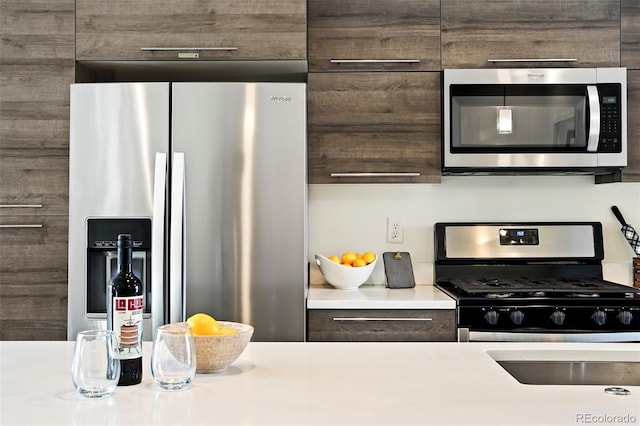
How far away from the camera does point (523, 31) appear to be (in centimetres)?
293

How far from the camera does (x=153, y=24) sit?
278 centimetres

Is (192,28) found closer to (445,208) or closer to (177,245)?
(177,245)

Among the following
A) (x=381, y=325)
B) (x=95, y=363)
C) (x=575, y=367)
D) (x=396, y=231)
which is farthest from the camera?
(x=396, y=231)

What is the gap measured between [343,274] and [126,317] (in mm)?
1799

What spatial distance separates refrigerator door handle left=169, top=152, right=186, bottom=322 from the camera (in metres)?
2.55

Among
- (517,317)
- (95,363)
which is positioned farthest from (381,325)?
(95,363)

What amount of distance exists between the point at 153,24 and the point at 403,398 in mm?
2118

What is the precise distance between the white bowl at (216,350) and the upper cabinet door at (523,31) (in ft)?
6.34

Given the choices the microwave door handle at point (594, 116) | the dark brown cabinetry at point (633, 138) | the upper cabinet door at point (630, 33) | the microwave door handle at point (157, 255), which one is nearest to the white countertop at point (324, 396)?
the microwave door handle at point (157, 255)

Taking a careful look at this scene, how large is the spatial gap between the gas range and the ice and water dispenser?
1265 mm

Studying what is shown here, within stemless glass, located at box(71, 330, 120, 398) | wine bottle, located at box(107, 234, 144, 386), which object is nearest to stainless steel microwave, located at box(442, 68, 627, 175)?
wine bottle, located at box(107, 234, 144, 386)

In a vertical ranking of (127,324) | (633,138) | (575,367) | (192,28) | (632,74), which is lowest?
(575,367)

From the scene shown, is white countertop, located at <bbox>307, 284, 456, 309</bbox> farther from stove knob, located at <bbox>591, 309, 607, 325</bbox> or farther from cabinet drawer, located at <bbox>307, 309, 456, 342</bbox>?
stove knob, located at <bbox>591, 309, 607, 325</bbox>

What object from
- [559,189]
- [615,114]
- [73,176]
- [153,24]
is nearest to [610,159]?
[615,114]
